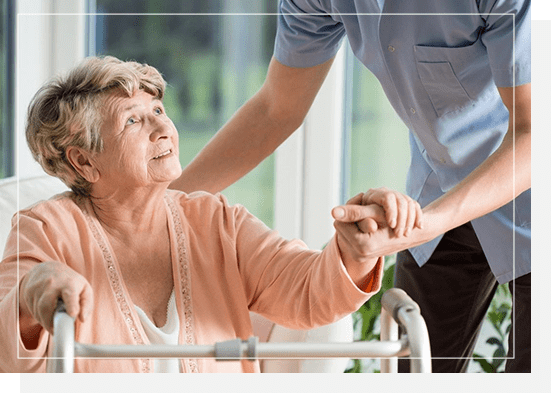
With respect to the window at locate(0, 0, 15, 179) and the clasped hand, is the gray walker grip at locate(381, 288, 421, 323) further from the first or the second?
the window at locate(0, 0, 15, 179)

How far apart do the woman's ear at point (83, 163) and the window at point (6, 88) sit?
0.12 meters

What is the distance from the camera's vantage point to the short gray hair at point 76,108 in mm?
990

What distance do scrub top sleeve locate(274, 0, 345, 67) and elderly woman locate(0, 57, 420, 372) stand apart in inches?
7.5

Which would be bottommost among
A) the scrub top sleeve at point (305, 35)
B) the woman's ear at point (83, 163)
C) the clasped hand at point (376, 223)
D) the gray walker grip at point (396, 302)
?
the gray walker grip at point (396, 302)

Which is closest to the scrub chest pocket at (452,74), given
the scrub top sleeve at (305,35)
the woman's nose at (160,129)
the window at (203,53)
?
the scrub top sleeve at (305,35)

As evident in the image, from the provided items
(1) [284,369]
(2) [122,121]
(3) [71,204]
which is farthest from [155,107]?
(1) [284,369]

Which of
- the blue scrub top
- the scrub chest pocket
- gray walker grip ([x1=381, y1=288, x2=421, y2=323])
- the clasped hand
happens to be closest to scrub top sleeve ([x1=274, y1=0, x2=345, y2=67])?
the blue scrub top

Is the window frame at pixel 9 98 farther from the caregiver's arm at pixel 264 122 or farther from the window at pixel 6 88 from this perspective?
the caregiver's arm at pixel 264 122

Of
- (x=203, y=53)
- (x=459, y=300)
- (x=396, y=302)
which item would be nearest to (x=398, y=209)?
(x=396, y=302)

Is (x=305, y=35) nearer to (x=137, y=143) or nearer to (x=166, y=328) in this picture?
(x=137, y=143)

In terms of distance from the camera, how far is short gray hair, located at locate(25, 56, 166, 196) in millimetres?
990

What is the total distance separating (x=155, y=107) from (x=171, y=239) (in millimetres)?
184

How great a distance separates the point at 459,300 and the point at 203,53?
53 centimetres

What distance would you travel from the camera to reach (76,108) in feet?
3.24
